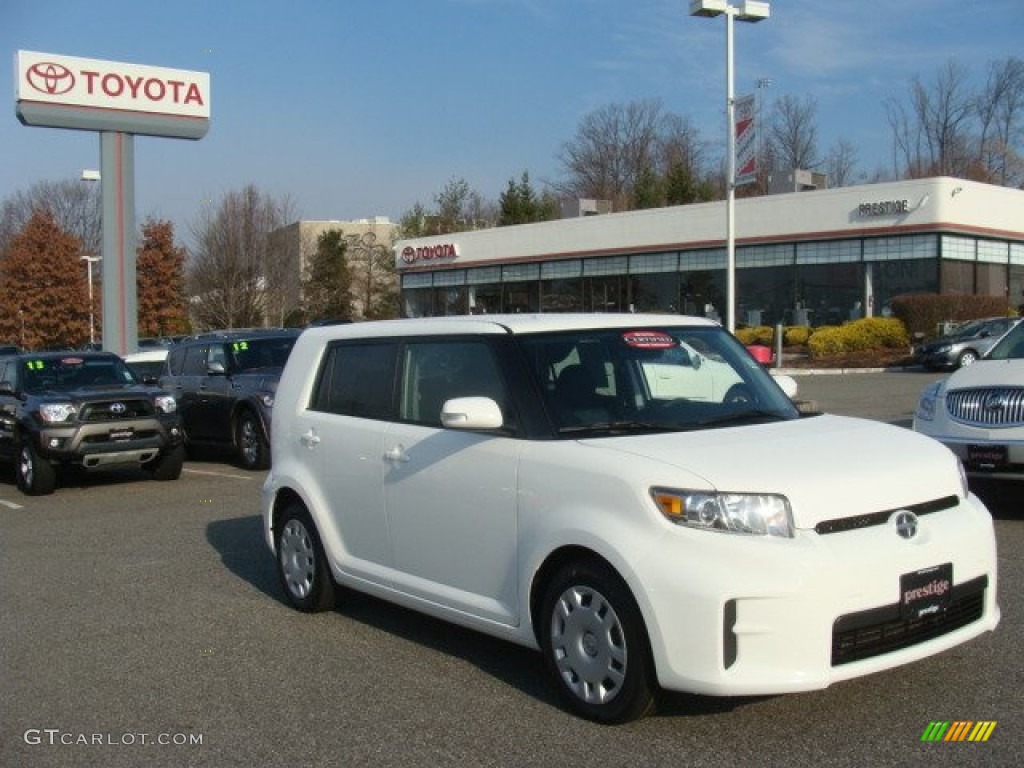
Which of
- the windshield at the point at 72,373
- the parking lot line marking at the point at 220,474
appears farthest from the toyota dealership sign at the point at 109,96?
the parking lot line marking at the point at 220,474

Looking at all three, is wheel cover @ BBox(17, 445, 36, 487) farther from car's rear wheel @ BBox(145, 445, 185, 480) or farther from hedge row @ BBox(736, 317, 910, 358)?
hedge row @ BBox(736, 317, 910, 358)

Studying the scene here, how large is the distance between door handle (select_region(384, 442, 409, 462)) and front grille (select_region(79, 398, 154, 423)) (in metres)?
8.50

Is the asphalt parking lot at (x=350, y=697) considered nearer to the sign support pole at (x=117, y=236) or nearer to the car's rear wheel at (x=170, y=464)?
the car's rear wheel at (x=170, y=464)

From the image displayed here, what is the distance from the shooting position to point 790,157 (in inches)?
3169

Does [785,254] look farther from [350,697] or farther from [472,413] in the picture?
[350,697]

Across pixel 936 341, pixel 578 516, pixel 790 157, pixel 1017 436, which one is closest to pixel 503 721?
pixel 578 516

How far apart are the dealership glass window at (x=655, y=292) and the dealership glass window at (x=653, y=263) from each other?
20 cm

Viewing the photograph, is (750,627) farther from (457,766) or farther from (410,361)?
(410,361)

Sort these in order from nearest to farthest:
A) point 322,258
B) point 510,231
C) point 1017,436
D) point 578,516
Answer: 1. point 578,516
2. point 1017,436
3. point 510,231
4. point 322,258

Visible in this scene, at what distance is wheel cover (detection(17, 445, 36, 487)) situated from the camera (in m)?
13.3

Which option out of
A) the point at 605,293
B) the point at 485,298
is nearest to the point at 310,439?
the point at 605,293

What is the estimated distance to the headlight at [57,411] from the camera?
43.6ft

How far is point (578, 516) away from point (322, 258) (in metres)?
64.6

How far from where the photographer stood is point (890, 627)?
4.53 metres
